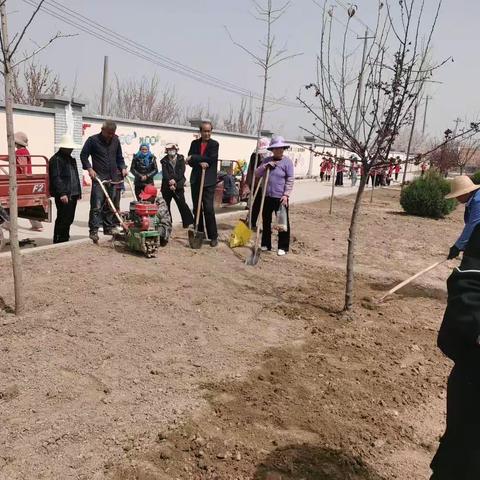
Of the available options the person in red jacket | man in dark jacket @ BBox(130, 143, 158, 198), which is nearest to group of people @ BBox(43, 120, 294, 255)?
man in dark jacket @ BBox(130, 143, 158, 198)

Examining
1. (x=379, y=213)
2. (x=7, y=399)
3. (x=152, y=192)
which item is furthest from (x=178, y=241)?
(x=379, y=213)

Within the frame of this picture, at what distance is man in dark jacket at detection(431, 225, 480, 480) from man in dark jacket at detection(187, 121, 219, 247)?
525 centimetres

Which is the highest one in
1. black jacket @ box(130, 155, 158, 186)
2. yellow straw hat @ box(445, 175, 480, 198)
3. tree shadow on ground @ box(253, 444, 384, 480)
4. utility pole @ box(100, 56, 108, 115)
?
utility pole @ box(100, 56, 108, 115)

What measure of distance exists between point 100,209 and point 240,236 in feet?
6.36

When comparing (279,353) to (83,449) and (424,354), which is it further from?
(83,449)

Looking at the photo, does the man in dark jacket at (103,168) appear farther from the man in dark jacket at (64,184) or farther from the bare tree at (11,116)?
the bare tree at (11,116)

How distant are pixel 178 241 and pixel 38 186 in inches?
77.8

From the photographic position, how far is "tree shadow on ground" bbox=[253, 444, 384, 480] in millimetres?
2520

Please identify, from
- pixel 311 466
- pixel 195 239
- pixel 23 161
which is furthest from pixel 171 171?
pixel 311 466

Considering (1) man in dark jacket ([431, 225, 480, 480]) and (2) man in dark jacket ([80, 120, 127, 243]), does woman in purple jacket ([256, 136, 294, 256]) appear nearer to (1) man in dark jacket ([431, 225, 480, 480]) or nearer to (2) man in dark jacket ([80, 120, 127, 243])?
(2) man in dark jacket ([80, 120, 127, 243])

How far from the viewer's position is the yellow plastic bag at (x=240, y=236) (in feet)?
23.5

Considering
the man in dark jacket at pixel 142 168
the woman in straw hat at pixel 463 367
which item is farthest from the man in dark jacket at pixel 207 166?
the woman in straw hat at pixel 463 367

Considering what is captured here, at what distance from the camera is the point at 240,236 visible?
720 cm

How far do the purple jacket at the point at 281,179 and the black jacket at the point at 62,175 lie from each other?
2479 mm
